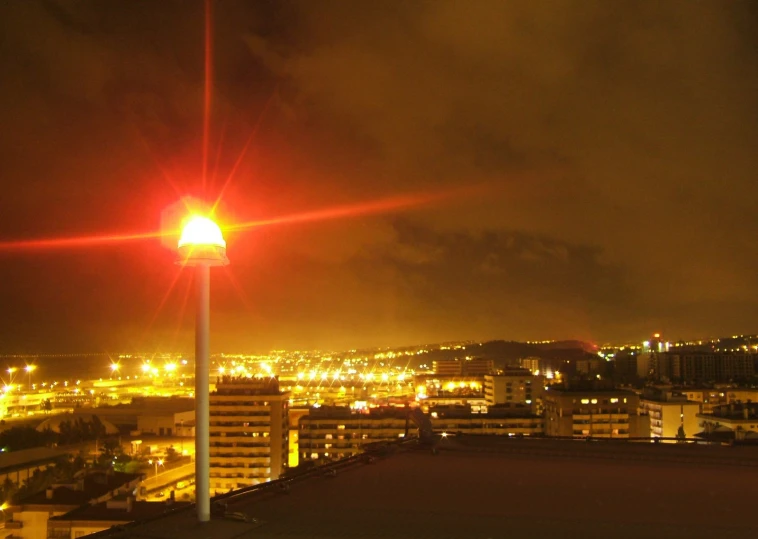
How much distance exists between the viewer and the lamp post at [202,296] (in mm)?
1708

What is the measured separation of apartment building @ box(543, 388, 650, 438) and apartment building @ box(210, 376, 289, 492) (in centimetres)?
725

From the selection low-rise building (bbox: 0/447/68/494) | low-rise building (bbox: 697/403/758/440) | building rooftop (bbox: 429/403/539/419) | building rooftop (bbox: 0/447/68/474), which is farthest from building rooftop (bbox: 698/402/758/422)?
building rooftop (bbox: 0/447/68/474)

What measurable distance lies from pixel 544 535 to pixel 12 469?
1474 cm

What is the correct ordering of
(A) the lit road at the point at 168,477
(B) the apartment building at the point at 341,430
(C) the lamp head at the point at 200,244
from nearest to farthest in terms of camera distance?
(C) the lamp head at the point at 200,244, (A) the lit road at the point at 168,477, (B) the apartment building at the point at 341,430

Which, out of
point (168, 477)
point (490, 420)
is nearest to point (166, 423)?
point (168, 477)

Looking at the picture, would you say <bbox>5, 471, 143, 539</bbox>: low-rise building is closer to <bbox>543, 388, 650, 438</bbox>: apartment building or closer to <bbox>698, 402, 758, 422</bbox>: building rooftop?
<bbox>543, 388, 650, 438</bbox>: apartment building

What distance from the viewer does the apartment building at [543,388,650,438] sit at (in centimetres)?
1694

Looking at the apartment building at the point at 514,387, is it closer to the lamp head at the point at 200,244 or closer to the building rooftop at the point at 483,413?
the building rooftop at the point at 483,413

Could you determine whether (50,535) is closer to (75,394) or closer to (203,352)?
(203,352)

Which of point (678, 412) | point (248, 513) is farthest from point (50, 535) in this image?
point (678, 412)

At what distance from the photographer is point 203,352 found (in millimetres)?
1742

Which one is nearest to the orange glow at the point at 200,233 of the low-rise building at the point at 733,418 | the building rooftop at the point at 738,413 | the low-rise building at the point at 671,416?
the low-rise building at the point at 733,418

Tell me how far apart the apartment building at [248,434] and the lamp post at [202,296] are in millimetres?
15263

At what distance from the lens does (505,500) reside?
2314mm
